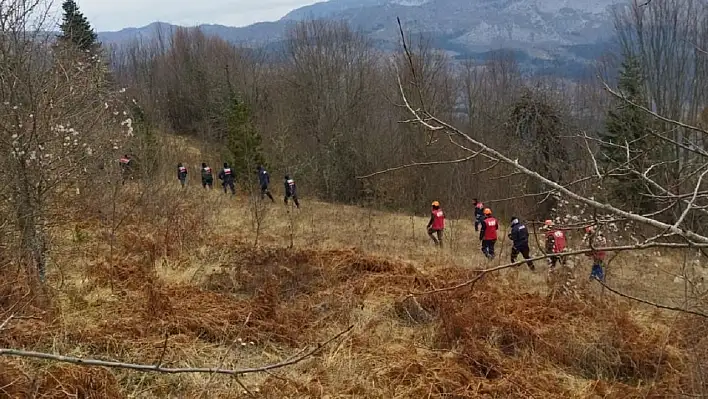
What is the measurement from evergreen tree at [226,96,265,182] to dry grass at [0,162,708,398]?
14.0 metres

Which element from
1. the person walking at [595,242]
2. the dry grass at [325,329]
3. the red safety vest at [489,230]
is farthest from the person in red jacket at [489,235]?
the person walking at [595,242]

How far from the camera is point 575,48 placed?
527ft

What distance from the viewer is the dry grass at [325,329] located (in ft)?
16.1

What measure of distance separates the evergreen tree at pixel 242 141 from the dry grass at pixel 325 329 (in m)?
14.0

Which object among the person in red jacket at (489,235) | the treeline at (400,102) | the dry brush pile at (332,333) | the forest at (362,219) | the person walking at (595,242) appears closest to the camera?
the person walking at (595,242)

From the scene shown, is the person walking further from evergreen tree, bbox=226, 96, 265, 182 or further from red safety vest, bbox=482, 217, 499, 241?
evergreen tree, bbox=226, 96, 265, 182

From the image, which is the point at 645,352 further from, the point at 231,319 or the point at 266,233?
the point at 266,233

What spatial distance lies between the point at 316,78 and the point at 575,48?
6037 inches

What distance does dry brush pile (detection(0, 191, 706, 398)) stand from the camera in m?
4.88

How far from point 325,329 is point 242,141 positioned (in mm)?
18324

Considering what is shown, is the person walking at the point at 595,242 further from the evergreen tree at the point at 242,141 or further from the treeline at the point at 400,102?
the evergreen tree at the point at 242,141

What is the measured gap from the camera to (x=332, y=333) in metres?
6.15

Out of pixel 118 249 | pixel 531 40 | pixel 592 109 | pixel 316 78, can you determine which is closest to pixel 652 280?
pixel 118 249

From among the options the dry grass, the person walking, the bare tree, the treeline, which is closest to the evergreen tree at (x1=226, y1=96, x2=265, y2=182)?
the treeline
